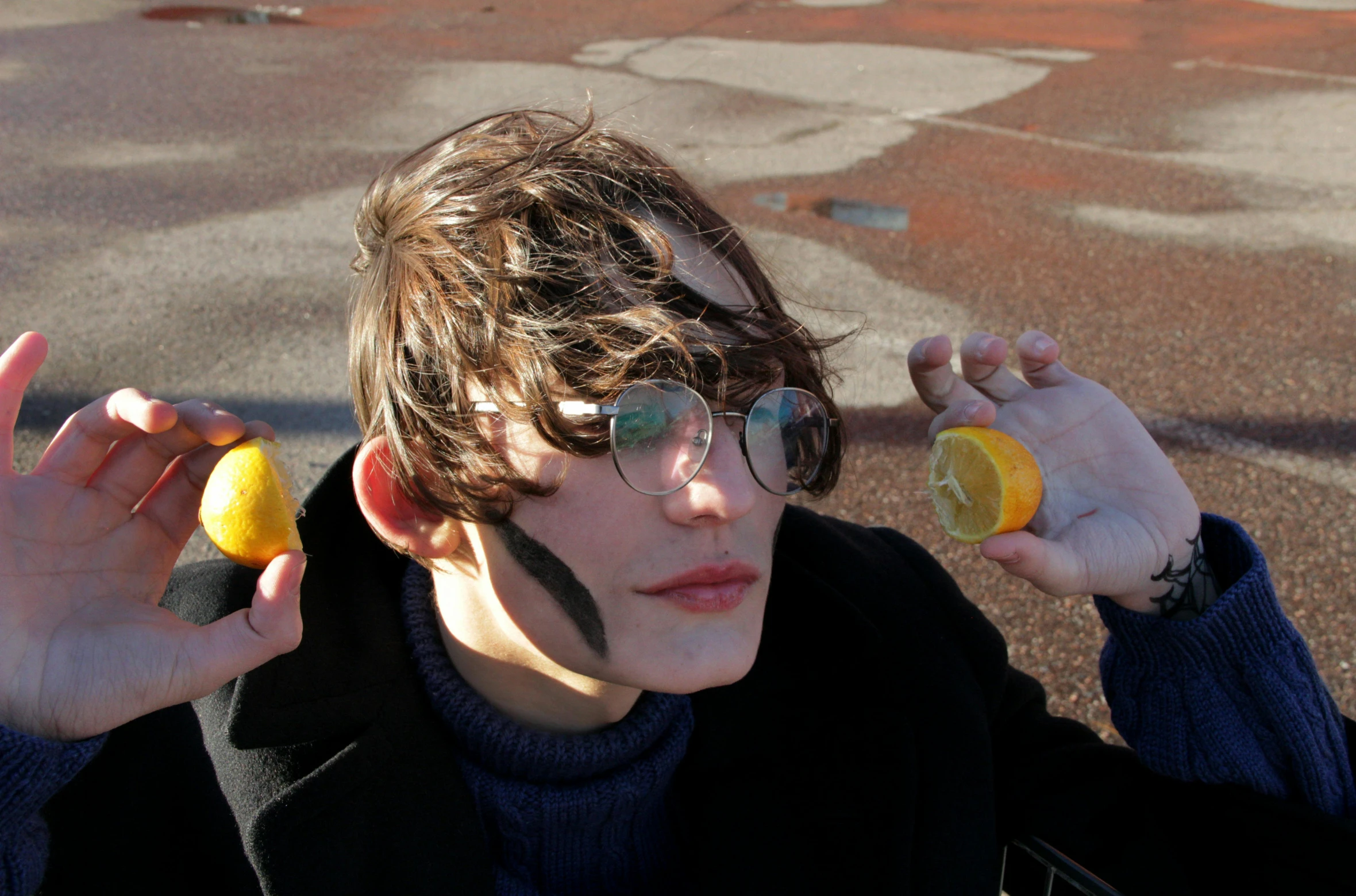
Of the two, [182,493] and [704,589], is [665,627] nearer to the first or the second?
[704,589]

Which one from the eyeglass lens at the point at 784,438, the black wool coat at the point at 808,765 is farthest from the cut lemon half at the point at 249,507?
the eyeglass lens at the point at 784,438

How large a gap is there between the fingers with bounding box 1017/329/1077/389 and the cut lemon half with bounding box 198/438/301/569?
1537mm

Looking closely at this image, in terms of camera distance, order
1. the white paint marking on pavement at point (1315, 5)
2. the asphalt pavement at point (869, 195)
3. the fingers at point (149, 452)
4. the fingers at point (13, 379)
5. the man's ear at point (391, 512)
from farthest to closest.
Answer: the white paint marking on pavement at point (1315, 5), the asphalt pavement at point (869, 195), the man's ear at point (391, 512), the fingers at point (149, 452), the fingers at point (13, 379)

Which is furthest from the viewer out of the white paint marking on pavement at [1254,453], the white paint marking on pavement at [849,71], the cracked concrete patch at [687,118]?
the white paint marking on pavement at [849,71]

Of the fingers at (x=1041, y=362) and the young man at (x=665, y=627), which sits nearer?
the young man at (x=665, y=627)

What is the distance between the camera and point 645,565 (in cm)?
195

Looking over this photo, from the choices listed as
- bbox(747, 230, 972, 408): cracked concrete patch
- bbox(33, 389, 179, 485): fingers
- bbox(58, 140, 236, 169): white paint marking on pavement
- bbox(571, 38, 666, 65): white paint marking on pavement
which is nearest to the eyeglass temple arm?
bbox(33, 389, 179, 485): fingers

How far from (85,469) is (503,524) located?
0.77 m

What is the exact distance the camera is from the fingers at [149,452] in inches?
75.5

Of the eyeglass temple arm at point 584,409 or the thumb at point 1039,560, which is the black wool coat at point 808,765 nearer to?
the thumb at point 1039,560

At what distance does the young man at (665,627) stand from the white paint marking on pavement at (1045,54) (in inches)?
444

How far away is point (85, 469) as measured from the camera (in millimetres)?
1907

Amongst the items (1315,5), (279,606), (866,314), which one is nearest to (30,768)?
(279,606)

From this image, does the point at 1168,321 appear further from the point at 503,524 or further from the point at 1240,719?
the point at 503,524
